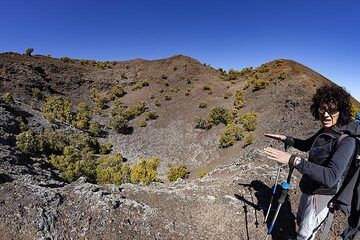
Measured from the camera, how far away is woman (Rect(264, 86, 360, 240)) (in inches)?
148

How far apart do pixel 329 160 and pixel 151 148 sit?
22931 mm

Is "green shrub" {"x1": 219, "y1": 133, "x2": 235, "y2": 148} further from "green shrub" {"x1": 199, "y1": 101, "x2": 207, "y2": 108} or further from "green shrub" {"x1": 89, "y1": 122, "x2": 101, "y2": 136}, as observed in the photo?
"green shrub" {"x1": 89, "y1": 122, "x2": 101, "y2": 136}

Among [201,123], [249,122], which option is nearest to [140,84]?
[201,123]

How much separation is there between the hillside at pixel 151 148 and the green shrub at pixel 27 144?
0.25m

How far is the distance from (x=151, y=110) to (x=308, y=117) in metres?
20.2

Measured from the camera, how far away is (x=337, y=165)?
370 centimetres

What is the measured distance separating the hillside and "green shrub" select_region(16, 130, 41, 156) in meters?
0.25

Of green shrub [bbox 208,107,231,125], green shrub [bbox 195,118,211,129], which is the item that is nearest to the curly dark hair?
green shrub [bbox 208,107,231,125]

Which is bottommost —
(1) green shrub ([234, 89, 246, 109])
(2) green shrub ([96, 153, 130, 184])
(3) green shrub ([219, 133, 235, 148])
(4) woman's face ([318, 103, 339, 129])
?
(2) green shrub ([96, 153, 130, 184])

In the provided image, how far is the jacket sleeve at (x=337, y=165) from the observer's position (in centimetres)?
371

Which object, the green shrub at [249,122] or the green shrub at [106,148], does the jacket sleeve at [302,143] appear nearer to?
the green shrub at [249,122]

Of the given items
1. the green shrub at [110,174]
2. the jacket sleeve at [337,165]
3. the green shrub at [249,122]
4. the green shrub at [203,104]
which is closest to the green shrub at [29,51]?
the green shrub at [203,104]

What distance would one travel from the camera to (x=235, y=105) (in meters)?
30.1

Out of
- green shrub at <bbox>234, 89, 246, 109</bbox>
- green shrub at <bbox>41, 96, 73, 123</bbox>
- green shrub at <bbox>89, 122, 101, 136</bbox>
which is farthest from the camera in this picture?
green shrub at <bbox>41, 96, 73, 123</bbox>
